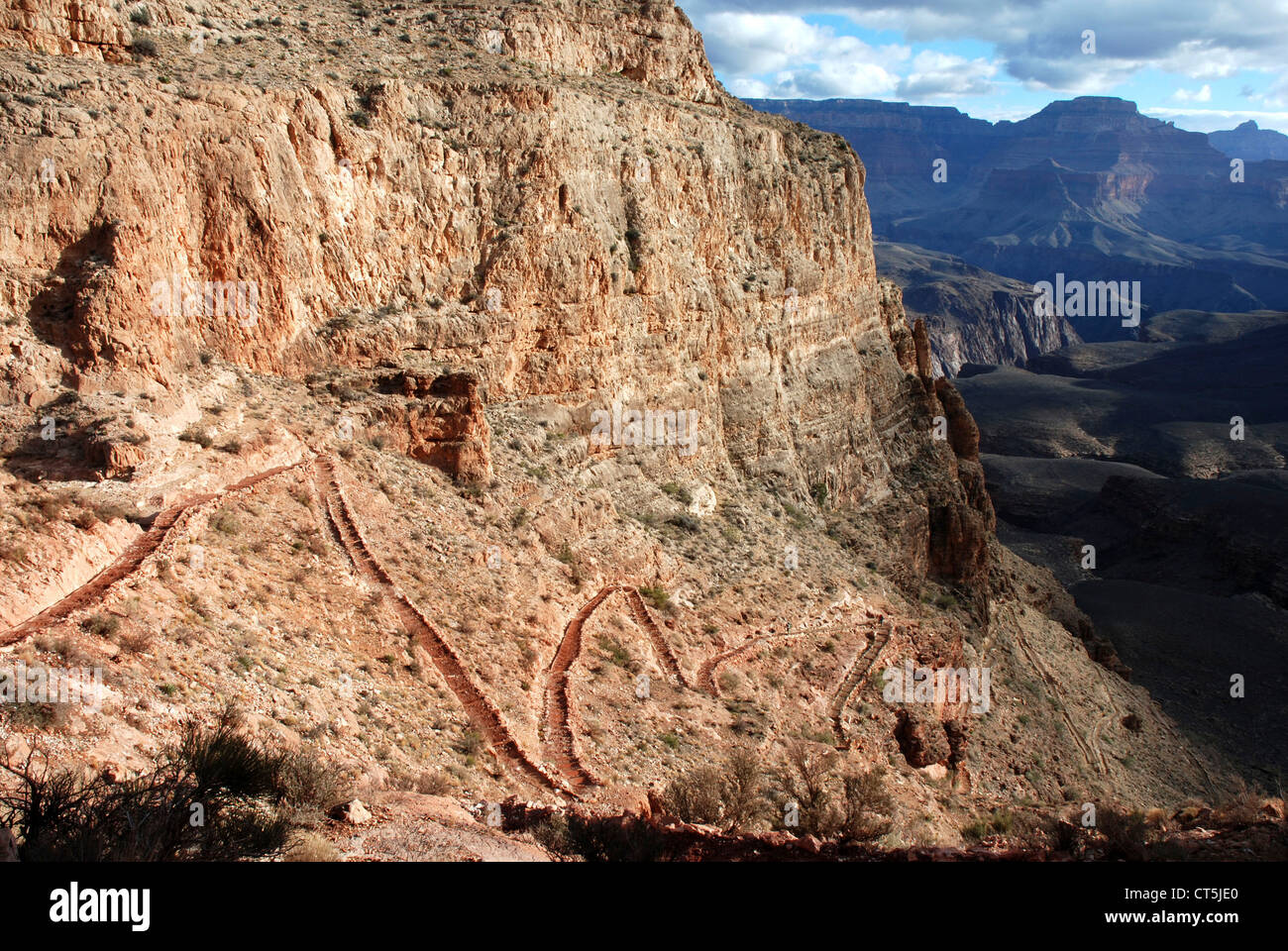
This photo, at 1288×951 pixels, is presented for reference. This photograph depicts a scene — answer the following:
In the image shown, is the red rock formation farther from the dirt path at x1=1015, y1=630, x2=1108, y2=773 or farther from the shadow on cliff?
the dirt path at x1=1015, y1=630, x2=1108, y2=773

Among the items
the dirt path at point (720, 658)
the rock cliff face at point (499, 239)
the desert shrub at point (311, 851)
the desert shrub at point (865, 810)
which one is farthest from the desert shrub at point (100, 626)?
the dirt path at point (720, 658)

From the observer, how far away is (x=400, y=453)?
70.7 ft

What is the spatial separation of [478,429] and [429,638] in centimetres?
640

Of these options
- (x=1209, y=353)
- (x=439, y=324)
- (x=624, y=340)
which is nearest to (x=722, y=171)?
(x=624, y=340)

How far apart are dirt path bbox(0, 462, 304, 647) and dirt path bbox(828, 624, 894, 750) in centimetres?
1475

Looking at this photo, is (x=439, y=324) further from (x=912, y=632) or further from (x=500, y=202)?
(x=912, y=632)

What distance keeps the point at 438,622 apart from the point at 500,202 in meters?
12.3

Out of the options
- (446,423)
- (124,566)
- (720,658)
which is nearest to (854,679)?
(720,658)

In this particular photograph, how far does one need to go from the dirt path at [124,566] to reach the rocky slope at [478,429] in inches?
3.2

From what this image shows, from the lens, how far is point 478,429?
22438 mm

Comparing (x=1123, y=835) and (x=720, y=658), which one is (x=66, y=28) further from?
(x=1123, y=835)

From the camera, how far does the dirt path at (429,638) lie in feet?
51.5

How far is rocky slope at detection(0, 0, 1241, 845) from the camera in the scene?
49.6ft

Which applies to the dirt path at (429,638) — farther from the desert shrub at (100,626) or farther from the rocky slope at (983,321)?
the rocky slope at (983,321)
